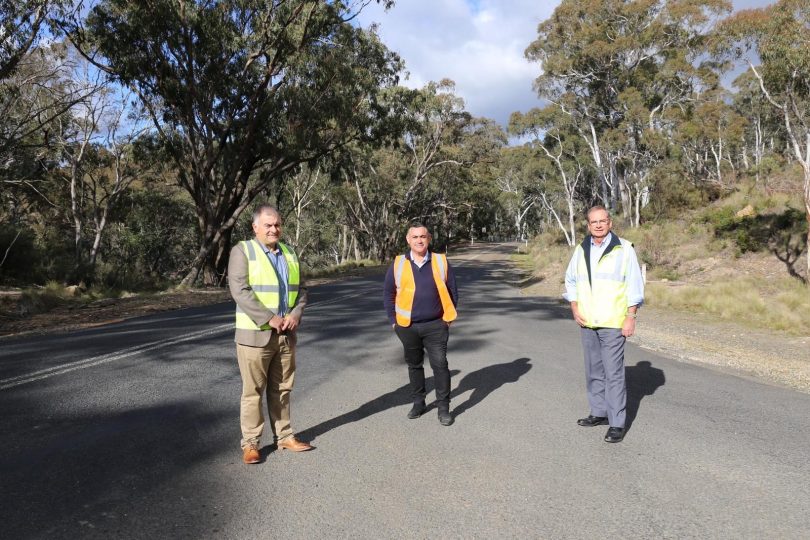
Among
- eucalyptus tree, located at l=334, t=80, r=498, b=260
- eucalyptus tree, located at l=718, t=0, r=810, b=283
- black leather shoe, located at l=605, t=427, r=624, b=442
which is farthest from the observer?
eucalyptus tree, located at l=334, t=80, r=498, b=260

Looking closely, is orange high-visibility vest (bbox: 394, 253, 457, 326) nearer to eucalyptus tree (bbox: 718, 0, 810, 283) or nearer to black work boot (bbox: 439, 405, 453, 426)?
black work boot (bbox: 439, 405, 453, 426)

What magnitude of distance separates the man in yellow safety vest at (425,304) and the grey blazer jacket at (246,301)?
1302mm

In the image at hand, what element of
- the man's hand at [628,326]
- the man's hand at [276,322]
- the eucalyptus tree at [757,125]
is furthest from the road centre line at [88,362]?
the eucalyptus tree at [757,125]

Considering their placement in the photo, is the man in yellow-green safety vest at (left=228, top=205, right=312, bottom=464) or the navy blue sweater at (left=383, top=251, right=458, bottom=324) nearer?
the man in yellow-green safety vest at (left=228, top=205, right=312, bottom=464)

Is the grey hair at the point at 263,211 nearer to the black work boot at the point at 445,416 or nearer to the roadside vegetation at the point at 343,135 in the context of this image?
the black work boot at the point at 445,416

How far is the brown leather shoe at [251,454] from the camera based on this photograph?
3879mm

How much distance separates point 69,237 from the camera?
3144 centimetres

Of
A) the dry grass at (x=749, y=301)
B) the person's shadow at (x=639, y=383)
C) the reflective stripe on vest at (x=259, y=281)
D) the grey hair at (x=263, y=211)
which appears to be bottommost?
the dry grass at (x=749, y=301)

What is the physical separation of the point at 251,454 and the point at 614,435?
2.71 metres

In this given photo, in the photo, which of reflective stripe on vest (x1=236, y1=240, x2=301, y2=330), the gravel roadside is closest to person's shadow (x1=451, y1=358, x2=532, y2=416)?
reflective stripe on vest (x1=236, y1=240, x2=301, y2=330)

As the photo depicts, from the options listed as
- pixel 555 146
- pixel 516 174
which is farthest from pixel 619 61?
pixel 516 174

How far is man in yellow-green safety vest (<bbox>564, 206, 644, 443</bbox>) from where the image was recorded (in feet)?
14.7

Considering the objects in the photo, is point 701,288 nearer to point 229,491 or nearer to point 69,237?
point 229,491

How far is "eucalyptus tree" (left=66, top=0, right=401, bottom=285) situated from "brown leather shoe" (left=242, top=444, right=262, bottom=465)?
1601 centimetres
